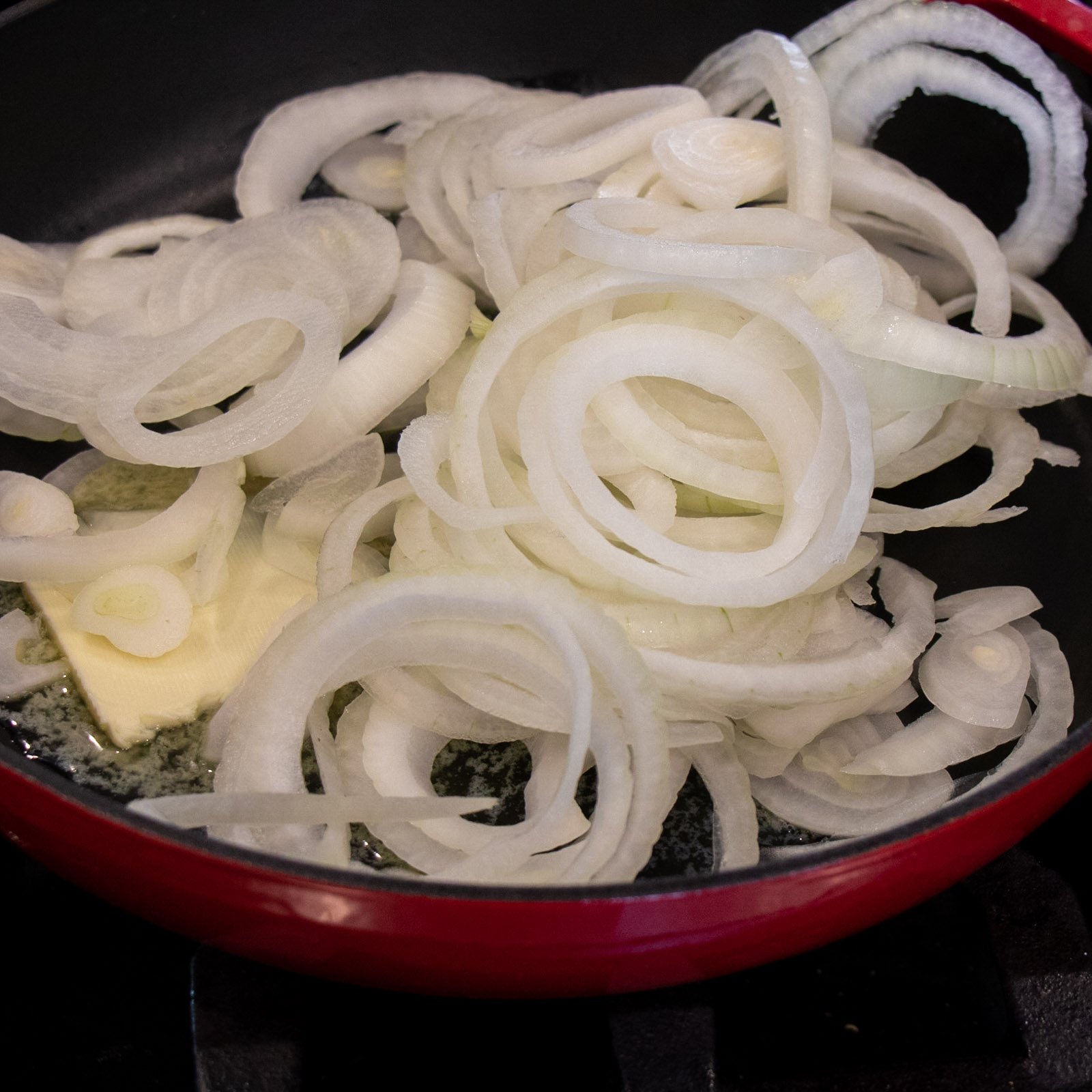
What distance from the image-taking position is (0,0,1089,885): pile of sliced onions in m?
0.91

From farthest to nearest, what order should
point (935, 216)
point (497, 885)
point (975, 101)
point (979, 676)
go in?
point (975, 101) → point (935, 216) → point (979, 676) → point (497, 885)

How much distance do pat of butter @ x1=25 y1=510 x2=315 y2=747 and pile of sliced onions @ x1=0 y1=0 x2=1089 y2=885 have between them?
3cm

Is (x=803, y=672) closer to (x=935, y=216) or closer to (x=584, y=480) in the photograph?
(x=584, y=480)

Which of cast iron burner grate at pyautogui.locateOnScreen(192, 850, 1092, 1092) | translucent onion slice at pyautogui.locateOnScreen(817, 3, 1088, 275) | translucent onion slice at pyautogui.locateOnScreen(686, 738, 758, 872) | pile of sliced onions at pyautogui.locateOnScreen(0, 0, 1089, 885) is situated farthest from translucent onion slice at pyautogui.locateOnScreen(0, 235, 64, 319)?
translucent onion slice at pyautogui.locateOnScreen(817, 3, 1088, 275)

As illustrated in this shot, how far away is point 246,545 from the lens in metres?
1.14

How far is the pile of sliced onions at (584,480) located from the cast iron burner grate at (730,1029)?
153mm

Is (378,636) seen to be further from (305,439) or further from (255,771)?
(305,439)

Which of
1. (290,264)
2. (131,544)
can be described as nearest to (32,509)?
(131,544)

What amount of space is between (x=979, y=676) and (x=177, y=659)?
0.78 metres

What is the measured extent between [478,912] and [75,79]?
1.30m

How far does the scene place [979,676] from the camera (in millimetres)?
1025

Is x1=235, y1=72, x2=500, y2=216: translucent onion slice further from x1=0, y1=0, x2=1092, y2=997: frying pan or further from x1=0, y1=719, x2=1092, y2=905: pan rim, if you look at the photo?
x1=0, y1=719, x2=1092, y2=905: pan rim

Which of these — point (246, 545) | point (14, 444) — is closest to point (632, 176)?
point (246, 545)

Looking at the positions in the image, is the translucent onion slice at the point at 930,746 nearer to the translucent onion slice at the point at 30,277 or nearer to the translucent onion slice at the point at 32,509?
the translucent onion slice at the point at 32,509
